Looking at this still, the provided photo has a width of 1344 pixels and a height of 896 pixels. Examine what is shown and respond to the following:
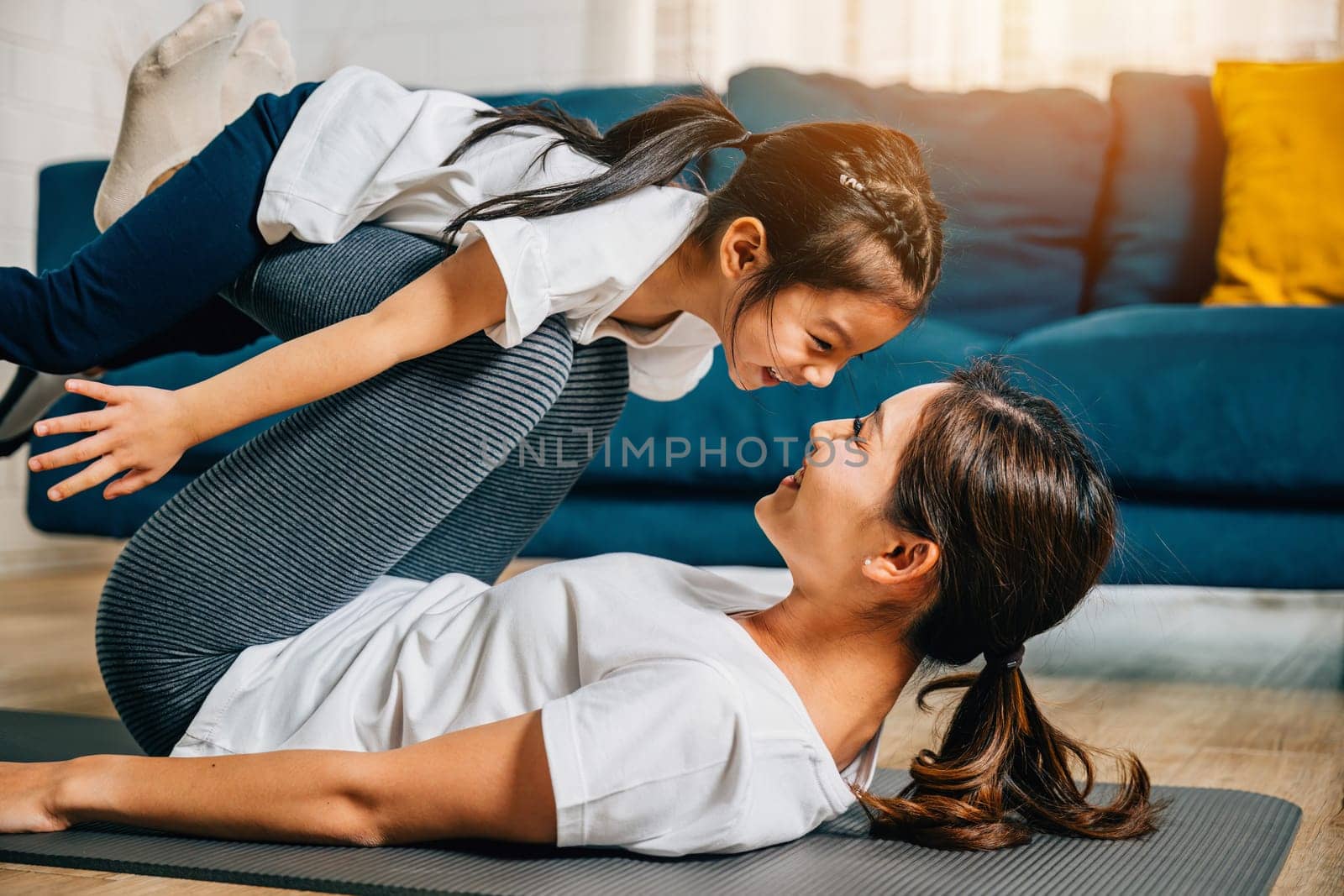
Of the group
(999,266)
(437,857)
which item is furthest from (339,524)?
(999,266)

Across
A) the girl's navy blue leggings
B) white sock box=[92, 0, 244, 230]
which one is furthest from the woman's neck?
white sock box=[92, 0, 244, 230]

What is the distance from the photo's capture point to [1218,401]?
155 centimetres

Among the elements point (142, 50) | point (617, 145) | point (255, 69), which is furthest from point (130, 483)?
point (142, 50)

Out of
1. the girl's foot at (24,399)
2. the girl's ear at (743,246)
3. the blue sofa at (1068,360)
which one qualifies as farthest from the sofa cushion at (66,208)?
the girl's ear at (743,246)

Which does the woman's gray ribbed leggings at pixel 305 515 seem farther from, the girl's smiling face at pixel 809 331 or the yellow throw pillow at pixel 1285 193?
the yellow throw pillow at pixel 1285 193

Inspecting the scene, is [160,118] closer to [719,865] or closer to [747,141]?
[747,141]

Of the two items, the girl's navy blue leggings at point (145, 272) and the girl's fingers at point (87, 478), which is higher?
the girl's navy blue leggings at point (145, 272)

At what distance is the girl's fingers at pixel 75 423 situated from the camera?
0.91m

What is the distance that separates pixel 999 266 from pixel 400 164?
1275 millimetres

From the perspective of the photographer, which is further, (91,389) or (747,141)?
(747,141)

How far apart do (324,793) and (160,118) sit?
94cm

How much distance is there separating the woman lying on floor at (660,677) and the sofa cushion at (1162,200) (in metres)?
1.25

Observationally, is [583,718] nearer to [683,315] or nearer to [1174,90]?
[683,315]

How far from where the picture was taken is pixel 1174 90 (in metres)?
2.17
